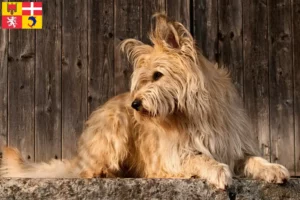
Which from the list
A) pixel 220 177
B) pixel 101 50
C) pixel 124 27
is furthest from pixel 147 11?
pixel 220 177

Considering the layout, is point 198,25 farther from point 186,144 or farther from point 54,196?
point 54,196

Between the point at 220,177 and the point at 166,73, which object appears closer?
the point at 220,177

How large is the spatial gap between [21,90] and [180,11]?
1.60 meters

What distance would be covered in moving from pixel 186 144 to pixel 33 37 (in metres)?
2.34

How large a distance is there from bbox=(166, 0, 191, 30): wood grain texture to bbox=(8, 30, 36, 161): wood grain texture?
4.16ft

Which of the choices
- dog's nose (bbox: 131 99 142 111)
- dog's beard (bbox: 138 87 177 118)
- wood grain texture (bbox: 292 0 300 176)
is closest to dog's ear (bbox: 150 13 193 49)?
dog's beard (bbox: 138 87 177 118)

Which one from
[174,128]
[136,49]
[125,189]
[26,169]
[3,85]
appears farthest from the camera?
[3,85]

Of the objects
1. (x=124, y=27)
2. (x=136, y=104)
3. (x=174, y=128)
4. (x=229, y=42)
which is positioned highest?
(x=124, y=27)

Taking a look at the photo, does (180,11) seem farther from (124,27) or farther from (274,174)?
(274,174)

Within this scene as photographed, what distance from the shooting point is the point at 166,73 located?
14.7 feet

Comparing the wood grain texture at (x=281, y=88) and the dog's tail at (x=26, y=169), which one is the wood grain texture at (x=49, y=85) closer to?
the dog's tail at (x=26, y=169)

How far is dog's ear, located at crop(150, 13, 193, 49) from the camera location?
4.45 metres

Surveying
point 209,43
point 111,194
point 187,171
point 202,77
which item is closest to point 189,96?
point 202,77

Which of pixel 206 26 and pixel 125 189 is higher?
pixel 206 26
